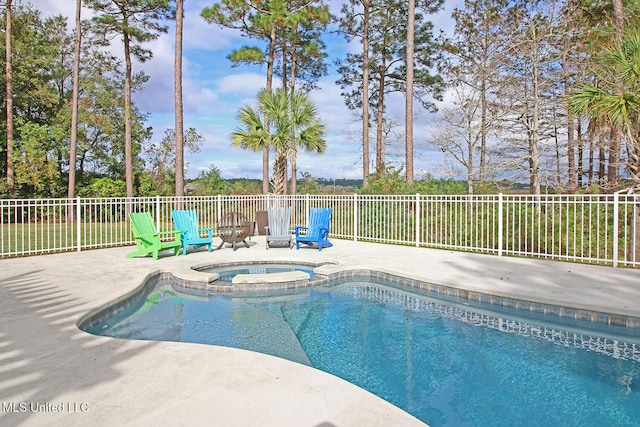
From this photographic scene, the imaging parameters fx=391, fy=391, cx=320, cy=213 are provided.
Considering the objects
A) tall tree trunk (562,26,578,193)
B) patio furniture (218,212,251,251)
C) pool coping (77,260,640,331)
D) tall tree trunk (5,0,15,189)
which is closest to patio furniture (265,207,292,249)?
patio furniture (218,212,251,251)

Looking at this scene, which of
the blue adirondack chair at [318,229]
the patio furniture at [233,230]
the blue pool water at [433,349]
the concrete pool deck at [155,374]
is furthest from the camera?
the patio furniture at [233,230]

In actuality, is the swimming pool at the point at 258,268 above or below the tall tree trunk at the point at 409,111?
below

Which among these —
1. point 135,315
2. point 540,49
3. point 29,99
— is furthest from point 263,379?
point 29,99

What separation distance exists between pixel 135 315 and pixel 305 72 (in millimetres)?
18443

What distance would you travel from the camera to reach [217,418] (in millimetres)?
2273

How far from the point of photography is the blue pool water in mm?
2840

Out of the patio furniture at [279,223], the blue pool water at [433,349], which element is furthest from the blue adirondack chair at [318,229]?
the blue pool water at [433,349]

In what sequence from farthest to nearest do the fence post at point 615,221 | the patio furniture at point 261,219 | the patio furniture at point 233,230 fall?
the patio furniture at point 261,219 → the patio furniture at point 233,230 → the fence post at point 615,221

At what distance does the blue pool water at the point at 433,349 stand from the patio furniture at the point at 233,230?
370 cm

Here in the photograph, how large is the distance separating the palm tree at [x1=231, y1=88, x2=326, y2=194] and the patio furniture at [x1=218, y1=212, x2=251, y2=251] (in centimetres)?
337

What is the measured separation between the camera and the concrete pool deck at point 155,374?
7.59ft

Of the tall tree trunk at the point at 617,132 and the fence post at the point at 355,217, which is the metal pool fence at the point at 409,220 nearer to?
the fence post at the point at 355,217

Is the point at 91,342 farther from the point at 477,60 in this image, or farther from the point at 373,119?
the point at 373,119

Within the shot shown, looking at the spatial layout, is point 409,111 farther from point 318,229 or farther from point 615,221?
point 615,221
